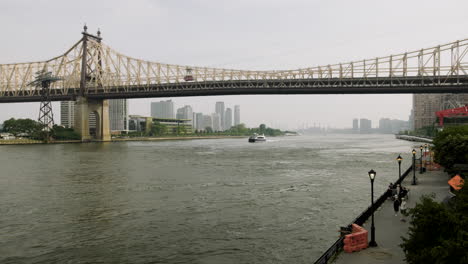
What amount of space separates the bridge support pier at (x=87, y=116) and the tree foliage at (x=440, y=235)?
112 m

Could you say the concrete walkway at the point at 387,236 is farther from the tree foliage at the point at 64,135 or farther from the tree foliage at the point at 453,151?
the tree foliage at the point at 64,135

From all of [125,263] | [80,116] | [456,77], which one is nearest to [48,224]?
Result: [125,263]

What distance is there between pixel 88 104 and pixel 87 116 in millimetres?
3639

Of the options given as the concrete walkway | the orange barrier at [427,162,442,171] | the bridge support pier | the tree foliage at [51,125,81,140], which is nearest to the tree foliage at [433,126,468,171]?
the concrete walkway

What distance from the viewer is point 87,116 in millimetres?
112938

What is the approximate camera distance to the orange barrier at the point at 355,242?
13664 mm

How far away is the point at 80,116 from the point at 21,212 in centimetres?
9620

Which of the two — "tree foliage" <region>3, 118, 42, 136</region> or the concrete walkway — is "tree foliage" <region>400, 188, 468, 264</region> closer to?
the concrete walkway

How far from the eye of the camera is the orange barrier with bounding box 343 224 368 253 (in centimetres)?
1366

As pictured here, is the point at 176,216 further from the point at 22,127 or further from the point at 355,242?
the point at 22,127

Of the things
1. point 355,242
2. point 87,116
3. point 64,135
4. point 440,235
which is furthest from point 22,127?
point 440,235

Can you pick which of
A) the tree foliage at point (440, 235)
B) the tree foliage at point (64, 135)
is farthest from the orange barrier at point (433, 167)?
the tree foliage at point (64, 135)

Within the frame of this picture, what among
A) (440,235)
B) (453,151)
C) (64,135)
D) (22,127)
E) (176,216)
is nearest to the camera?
(440,235)

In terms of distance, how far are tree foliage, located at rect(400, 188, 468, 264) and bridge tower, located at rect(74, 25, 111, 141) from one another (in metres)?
112
